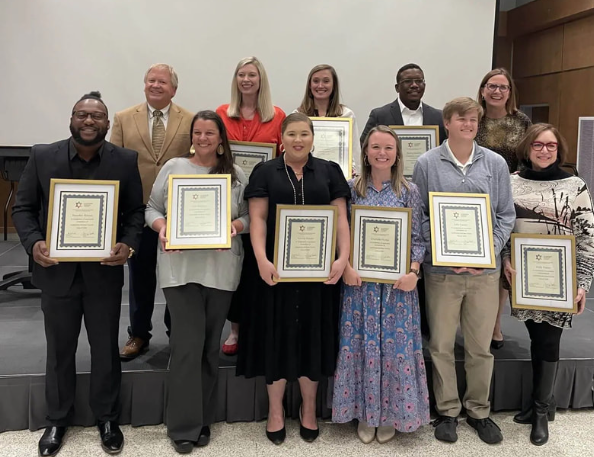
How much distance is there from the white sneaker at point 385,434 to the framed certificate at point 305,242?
2.87 ft

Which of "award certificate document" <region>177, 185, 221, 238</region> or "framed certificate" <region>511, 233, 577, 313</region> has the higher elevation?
"award certificate document" <region>177, 185, 221, 238</region>

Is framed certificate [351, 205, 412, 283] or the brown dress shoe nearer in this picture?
framed certificate [351, 205, 412, 283]

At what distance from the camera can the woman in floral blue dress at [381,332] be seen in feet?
7.75

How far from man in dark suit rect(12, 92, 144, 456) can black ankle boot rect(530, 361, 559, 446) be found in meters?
2.05

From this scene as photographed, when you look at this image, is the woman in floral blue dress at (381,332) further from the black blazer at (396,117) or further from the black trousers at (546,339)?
the black blazer at (396,117)

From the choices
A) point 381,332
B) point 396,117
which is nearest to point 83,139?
point 381,332

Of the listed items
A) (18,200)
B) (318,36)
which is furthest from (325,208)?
(318,36)

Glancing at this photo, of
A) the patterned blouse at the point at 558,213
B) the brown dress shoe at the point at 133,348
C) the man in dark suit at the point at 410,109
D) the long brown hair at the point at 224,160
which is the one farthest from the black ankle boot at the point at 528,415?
the brown dress shoe at the point at 133,348

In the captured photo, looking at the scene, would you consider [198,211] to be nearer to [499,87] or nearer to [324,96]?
[324,96]

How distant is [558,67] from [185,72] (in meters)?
5.39

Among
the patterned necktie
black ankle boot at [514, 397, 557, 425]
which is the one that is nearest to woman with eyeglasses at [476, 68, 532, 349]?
black ankle boot at [514, 397, 557, 425]

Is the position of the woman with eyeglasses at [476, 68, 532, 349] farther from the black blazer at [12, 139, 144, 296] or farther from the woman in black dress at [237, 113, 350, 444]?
the black blazer at [12, 139, 144, 296]

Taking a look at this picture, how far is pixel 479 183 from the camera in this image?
2406 millimetres

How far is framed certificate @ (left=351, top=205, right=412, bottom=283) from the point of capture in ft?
7.57
